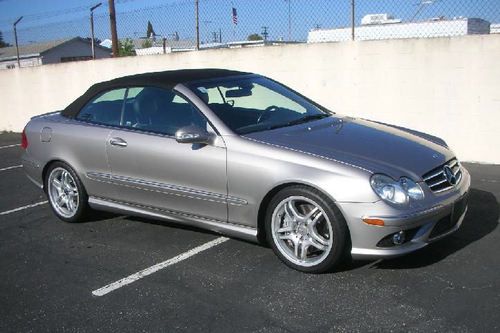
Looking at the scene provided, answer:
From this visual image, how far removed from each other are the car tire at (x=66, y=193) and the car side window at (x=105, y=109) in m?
0.56

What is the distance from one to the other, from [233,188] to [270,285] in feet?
2.65

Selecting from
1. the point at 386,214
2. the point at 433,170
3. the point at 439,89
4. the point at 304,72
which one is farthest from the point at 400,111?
the point at 386,214

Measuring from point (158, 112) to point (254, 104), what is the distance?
0.87 m

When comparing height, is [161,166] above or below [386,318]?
above

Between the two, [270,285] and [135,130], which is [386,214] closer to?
[270,285]

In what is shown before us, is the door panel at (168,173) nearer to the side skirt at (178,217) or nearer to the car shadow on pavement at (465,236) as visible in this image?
the side skirt at (178,217)

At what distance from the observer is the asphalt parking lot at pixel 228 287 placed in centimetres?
329

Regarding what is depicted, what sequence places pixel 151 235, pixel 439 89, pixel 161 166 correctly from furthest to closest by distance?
1. pixel 439 89
2. pixel 151 235
3. pixel 161 166

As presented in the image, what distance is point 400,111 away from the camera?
787 cm

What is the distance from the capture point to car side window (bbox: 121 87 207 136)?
4566mm

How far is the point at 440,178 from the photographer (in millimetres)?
3941

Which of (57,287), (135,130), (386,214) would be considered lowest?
(57,287)

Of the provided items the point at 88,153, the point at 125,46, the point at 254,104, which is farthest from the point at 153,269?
the point at 125,46

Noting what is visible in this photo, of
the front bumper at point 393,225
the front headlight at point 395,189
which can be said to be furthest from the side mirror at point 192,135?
the front headlight at point 395,189
